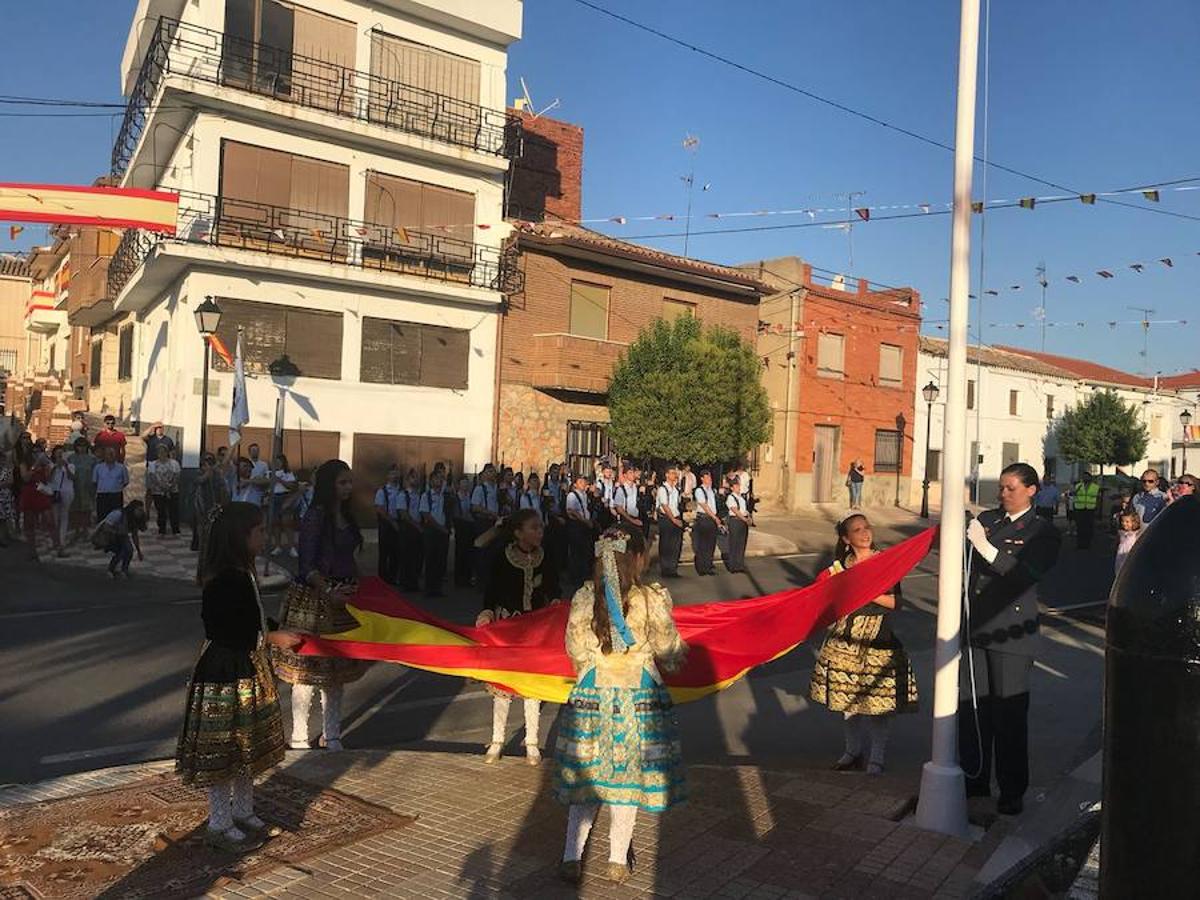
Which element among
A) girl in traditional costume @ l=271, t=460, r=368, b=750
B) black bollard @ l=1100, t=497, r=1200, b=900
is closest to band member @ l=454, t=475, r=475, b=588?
girl in traditional costume @ l=271, t=460, r=368, b=750

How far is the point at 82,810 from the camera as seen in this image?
5.34 m

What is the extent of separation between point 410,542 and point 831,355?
2347cm

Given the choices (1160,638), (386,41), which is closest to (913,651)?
(1160,638)

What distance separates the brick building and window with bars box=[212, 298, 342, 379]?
1578 centimetres

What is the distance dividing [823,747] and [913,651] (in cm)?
397

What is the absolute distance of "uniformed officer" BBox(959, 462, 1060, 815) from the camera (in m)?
5.66

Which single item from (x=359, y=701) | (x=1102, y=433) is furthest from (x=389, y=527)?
(x=1102, y=433)

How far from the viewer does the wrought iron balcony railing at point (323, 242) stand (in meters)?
21.3

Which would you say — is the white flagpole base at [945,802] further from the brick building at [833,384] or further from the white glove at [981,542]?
the brick building at [833,384]

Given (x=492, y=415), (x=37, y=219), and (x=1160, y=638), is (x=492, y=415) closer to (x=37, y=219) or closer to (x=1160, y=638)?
(x=37, y=219)

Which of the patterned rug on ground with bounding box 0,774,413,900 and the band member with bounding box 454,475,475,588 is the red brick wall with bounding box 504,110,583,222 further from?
the patterned rug on ground with bounding box 0,774,413,900

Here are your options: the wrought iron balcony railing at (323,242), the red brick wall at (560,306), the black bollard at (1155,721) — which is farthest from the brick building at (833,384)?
the black bollard at (1155,721)

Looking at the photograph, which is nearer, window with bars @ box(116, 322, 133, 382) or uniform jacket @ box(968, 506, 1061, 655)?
uniform jacket @ box(968, 506, 1061, 655)

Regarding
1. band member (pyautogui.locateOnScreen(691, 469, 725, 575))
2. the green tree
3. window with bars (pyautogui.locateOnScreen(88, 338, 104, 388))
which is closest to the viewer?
band member (pyautogui.locateOnScreen(691, 469, 725, 575))
